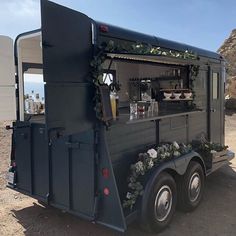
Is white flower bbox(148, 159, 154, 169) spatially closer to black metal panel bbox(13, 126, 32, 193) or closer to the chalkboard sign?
the chalkboard sign

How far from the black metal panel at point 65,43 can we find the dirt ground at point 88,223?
1958mm

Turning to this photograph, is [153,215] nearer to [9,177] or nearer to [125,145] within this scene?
[125,145]

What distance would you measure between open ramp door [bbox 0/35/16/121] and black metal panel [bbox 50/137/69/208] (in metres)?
1.03

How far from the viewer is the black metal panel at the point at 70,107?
278 centimetres

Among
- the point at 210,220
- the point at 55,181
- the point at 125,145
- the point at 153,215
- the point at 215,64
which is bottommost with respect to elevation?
the point at 210,220

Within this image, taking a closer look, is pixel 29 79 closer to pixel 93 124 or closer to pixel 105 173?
pixel 93 124

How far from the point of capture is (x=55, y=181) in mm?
3734

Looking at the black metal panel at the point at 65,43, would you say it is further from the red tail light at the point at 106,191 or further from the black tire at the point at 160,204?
the black tire at the point at 160,204

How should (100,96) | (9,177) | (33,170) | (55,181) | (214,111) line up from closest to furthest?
(100,96), (55,181), (33,170), (9,177), (214,111)

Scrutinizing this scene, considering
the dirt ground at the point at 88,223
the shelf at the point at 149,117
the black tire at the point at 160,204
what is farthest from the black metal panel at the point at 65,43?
the dirt ground at the point at 88,223

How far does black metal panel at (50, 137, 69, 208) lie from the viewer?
11.7 feet

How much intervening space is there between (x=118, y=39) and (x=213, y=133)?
329 cm

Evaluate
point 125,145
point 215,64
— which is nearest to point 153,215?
point 125,145

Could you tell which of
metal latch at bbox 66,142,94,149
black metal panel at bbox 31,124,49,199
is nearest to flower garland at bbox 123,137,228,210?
metal latch at bbox 66,142,94,149
